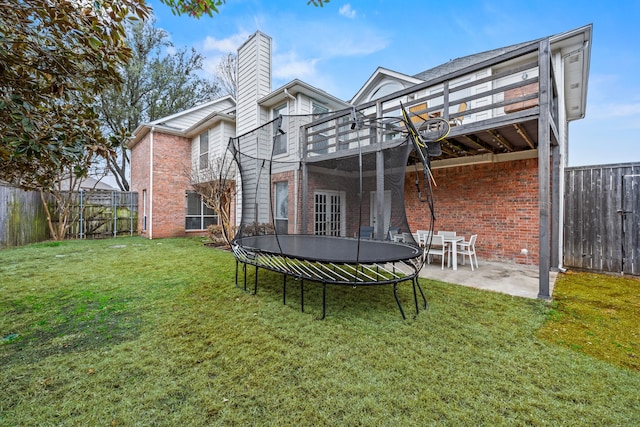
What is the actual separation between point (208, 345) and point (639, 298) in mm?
5862

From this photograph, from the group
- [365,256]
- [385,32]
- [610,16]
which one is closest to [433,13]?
[385,32]

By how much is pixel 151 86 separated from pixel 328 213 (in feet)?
50.4

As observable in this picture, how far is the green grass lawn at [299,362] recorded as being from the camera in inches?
68.4

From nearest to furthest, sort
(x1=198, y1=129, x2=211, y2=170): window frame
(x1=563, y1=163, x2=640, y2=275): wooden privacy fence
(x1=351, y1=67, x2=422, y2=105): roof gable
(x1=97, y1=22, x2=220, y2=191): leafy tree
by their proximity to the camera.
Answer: (x1=563, y1=163, x2=640, y2=275): wooden privacy fence
(x1=351, y1=67, x2=422, y2=105): roof gable
(x1=198, y1=129, x2=211, y2=170): window frame
(x1=97, y1=22, x2=220, y2=191): leafy tree

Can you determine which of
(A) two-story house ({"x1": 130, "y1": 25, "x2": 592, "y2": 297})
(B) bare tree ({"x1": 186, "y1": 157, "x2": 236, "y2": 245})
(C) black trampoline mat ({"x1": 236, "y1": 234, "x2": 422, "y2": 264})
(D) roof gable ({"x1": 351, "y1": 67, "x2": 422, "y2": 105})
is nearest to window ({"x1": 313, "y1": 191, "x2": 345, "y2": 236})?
(A) two-story house ({"x1": 130, "y1": 25, "x2": 592, "y2": 297})

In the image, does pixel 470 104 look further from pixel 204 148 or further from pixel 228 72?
pixel 228 72

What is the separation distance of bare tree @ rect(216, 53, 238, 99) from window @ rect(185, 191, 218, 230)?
940 cm

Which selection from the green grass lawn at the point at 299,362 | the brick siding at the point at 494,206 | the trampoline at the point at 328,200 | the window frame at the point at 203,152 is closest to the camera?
the green grass lawn at the point at 299,362

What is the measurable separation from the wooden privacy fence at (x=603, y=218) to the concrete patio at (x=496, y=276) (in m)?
1.03

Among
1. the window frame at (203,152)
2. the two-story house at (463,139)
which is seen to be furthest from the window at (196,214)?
the window frame at (203,152)

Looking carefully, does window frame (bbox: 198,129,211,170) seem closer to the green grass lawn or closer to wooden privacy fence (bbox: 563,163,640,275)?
the green grass lawn

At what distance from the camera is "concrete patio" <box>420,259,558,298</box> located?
4383mm

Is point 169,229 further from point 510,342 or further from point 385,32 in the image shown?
point 510,342

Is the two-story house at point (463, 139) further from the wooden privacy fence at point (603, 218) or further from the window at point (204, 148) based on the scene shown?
the wooden privacy fence at point (603, 218)
